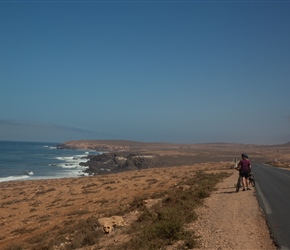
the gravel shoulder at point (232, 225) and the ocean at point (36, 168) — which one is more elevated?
the gravel shoulder at point (232, 225)

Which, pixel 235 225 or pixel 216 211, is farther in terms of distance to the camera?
pixel 216 211

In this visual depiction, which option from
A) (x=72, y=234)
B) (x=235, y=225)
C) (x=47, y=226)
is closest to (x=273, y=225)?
(x=235, y=225)

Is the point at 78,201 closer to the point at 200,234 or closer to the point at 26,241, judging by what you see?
the point at 26,241

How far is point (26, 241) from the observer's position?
43.9 feet

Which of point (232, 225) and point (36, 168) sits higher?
point (232, 225)

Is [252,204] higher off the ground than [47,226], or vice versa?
[252,204]

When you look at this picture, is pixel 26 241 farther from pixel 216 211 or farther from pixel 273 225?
pixel 273 225

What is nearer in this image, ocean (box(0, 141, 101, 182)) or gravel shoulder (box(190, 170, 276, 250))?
gravel shoulder (box(190, 170, 276, 250))

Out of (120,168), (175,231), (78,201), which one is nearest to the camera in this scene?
(175,231)

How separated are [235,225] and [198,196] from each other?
5.86 meters

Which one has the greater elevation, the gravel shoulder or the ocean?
the gravel shoulder

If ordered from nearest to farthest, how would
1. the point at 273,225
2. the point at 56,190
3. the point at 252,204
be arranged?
the point at 273,225
the point at 252,204
the point at 56,190

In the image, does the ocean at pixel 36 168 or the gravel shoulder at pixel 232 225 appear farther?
the ocean at pixel 36 168

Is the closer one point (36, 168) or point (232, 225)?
point (232, 225)
